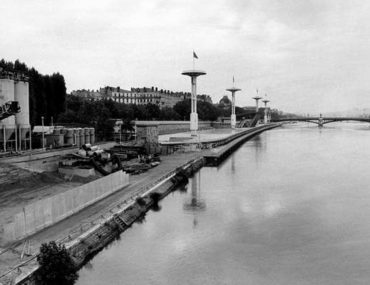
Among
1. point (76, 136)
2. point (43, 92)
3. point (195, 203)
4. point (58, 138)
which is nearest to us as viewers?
point (195, 203)

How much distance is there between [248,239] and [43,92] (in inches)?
1354

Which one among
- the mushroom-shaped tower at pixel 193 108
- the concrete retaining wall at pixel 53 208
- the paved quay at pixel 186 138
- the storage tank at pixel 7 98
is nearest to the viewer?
the concrete retaining wall at pixel 53 208

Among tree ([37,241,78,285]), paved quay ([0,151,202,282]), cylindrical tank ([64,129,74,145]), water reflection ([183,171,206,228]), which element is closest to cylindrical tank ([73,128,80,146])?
cylindrical tank ([64,129,74,145])

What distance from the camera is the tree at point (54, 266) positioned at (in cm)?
1162

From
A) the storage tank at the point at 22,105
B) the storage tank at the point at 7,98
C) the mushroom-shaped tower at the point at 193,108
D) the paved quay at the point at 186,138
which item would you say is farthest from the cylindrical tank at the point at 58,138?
the mushroom-shaped tower at the point at 193,108

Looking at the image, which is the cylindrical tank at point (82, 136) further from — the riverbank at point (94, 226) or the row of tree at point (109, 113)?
the riverbank at point (94, 226)

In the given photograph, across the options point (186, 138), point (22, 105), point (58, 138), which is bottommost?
point (186, 138)

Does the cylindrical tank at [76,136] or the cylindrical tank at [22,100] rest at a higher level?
the cylindrical tank at [22,100]

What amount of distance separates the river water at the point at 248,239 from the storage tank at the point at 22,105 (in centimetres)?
1188

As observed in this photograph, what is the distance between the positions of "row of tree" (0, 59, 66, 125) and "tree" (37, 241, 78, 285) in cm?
2935

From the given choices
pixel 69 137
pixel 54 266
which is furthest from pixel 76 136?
pixel 54 266

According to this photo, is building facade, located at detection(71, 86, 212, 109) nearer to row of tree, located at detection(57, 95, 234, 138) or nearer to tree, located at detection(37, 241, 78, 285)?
row of tree, located at detection(57, 95, 234, 138)

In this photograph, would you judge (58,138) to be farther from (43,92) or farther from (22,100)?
(43,92)

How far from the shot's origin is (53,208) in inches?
634
